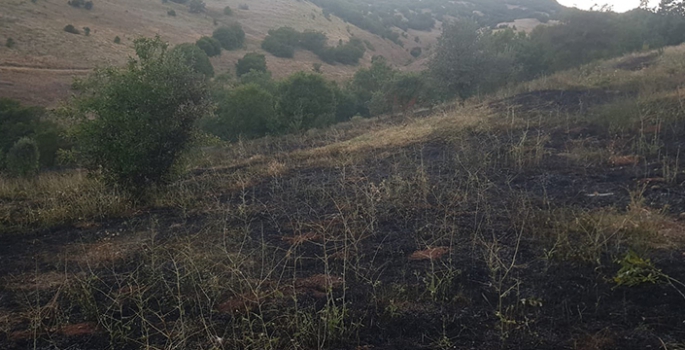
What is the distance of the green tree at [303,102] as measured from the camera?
20.6 meters

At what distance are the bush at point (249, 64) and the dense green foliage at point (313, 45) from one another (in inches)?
382

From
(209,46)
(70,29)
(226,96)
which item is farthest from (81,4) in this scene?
(226,96)

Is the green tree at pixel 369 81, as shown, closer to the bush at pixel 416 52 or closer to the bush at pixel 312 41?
the bush at pixel 312 41

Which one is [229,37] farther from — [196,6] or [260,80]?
[260,80]

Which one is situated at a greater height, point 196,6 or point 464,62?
point 464,62

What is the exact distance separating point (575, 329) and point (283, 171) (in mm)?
7654

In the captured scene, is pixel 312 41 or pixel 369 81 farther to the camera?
pixel 312 41

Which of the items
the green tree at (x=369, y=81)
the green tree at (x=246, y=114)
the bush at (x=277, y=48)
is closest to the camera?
the green tree at (x=246, y=114)

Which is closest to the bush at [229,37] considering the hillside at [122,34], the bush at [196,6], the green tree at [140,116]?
the hillside at [122,34]

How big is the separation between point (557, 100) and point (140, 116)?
1198 centimetres

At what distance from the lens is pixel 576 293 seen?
12.3 ft

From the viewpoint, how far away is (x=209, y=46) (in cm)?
4594

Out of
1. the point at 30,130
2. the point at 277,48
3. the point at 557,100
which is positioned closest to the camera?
the point at 557,100

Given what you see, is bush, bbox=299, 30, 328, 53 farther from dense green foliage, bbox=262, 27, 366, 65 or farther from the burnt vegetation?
the burnt vegetation
